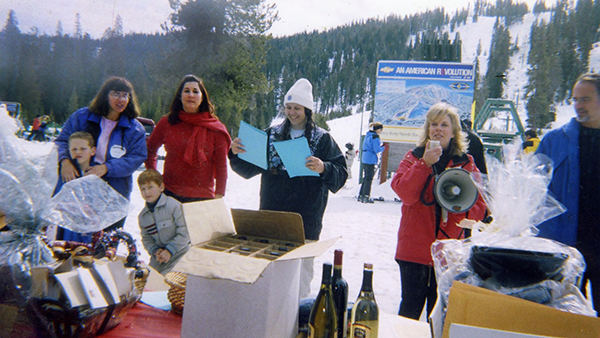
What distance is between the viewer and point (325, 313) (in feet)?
3.48

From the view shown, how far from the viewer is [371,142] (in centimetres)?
807

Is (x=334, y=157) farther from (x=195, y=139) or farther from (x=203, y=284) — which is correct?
(x=203, y=284)

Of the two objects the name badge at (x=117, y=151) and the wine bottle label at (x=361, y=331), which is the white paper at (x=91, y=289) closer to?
the wine bottle label at (x=361, y=331)

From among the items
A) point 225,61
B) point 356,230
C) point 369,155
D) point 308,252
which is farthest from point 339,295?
point 225,61

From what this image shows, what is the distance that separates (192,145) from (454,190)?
1.79m

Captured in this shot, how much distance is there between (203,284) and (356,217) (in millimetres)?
5930

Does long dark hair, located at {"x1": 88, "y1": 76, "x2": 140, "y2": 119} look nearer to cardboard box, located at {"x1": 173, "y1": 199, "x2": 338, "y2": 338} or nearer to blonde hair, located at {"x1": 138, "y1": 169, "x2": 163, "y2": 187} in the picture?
blonde hair, located at {"x1": 138, "y1": 169, "x2": 163, "y2": 187}

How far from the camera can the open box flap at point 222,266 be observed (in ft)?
2.57

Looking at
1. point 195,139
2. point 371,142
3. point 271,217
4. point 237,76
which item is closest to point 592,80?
point 271,217

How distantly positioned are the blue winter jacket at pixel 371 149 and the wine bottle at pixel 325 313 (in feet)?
22.7

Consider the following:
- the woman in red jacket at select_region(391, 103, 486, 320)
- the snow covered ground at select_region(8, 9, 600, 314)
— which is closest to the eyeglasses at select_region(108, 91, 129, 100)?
the snow covered ground at select_region(8, 9, 600, 314)

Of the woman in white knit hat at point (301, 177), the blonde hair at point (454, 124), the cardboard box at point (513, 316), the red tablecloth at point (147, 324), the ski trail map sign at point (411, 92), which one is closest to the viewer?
the cardboard box at point (513, 316)

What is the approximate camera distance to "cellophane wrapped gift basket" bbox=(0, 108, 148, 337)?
90cm

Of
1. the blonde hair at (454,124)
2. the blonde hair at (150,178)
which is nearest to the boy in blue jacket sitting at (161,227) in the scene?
the blonde hair at (150,178)
